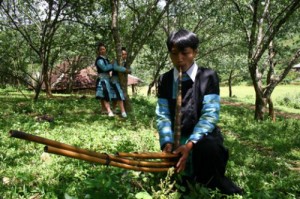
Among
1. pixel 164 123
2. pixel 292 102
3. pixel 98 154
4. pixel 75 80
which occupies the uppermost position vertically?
pixel 75 80

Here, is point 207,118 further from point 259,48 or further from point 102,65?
point 259,48

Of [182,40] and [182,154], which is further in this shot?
[182,40]

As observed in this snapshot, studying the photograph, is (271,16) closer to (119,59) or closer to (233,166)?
(119,59)

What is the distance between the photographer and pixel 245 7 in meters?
15.2

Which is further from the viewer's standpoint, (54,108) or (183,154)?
(54,108)

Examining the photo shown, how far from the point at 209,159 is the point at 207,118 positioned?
1.35 feet

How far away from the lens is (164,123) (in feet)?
12.3

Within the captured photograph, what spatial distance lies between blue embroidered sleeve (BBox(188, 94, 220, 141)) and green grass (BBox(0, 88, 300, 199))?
0.54 metres

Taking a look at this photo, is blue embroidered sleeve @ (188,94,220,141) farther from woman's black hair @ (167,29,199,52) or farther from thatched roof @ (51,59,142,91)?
thatched roof @ (51,59,142,91)

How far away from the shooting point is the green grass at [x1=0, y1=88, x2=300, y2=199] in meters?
3.51

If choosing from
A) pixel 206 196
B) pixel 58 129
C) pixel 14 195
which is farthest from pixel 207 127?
pixel 58 129

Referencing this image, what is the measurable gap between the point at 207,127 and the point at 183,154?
408 mm

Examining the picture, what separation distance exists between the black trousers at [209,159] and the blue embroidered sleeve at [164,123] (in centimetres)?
33

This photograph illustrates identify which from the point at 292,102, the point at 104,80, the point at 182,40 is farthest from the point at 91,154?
the point at 292,102
